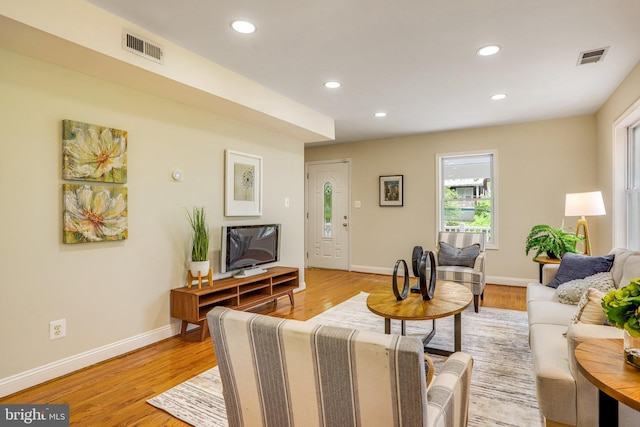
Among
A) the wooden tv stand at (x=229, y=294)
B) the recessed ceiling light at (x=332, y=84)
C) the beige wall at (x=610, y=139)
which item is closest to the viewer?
the wooden tv stand at (x=229, y=294)

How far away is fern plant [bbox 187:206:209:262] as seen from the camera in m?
3.28

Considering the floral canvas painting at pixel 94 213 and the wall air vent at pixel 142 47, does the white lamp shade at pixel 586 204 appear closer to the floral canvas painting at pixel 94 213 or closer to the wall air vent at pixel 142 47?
the wall air vent at pixel 142 47

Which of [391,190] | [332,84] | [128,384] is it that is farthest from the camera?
[391,190]

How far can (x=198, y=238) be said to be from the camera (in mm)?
3301

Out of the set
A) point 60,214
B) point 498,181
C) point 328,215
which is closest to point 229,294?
point 60,214

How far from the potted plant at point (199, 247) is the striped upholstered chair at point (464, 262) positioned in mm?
2529

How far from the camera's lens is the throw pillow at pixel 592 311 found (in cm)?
182

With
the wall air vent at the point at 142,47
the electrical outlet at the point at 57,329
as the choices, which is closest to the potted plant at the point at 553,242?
the wall air vent at the point at 142,47

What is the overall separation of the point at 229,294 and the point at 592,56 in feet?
12.4

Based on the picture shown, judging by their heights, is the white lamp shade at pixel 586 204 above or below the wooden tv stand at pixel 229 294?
above

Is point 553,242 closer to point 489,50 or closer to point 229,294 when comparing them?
point 489,50

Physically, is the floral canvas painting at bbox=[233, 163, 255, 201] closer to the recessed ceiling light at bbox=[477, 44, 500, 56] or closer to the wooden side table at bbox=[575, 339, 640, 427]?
the recessed ceiling light at bbox=[477, 44, 500, 56]

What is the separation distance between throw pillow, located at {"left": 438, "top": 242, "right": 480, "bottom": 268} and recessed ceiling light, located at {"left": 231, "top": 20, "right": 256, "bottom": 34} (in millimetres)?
3282

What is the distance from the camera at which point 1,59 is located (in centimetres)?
218
